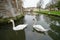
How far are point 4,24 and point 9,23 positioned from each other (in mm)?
497

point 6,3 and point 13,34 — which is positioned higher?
point 6,3

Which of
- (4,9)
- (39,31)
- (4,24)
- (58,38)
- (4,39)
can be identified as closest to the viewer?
(58,38)

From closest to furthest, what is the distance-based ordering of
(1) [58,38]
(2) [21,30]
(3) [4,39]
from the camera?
(1) [58,38] < (3) [4,39] < (2) [21,30]

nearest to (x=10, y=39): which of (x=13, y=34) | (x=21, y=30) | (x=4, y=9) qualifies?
(x=13, y=34)

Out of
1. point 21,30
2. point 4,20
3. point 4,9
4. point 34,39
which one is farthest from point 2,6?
point 34,39

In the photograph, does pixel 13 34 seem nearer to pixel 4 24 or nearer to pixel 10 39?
pixel 10 39

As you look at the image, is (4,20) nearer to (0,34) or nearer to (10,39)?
(0,34)

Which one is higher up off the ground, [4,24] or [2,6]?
[2,6]

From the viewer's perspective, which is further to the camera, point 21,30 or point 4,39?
point 21,30

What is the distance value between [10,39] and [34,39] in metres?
1.58

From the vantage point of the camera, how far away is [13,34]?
11.2 metres

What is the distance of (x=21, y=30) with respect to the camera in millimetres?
12109

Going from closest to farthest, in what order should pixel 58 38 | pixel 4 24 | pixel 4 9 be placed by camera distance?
pixel 58 38 → pixel 4 24 → pixel 4 9

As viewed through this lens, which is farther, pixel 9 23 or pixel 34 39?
pixel 9 23
